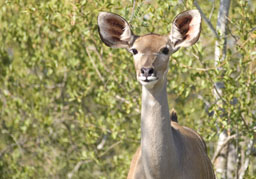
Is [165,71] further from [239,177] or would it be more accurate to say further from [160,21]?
[239,177]

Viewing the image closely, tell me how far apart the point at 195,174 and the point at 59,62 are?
4006mm

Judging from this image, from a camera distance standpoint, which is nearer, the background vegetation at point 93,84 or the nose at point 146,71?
the nose at point 146,71

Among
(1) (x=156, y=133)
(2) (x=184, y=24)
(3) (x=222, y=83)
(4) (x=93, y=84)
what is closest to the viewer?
(1) (x=156, y=133)

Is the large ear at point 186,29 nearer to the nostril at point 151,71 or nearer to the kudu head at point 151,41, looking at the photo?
the kudu head at point 151,41

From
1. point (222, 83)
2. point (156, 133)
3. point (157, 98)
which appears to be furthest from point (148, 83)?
point (222, 83)

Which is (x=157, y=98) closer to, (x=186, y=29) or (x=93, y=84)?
(x=186, y=29)

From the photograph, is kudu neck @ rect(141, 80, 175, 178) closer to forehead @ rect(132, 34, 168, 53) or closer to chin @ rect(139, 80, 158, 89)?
chin @ rect(139, 80, 158, 89)

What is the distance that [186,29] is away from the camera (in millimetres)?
5918

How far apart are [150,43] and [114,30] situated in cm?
51

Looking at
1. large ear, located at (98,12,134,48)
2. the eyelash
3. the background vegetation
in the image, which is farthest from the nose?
the background vegetation

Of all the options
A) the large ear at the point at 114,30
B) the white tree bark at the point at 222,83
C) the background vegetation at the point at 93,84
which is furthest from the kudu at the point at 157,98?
the white tree bark at the point at 222,83

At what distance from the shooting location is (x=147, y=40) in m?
5.66

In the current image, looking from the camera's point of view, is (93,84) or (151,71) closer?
(151,71)

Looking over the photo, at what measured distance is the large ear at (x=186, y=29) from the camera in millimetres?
5780
